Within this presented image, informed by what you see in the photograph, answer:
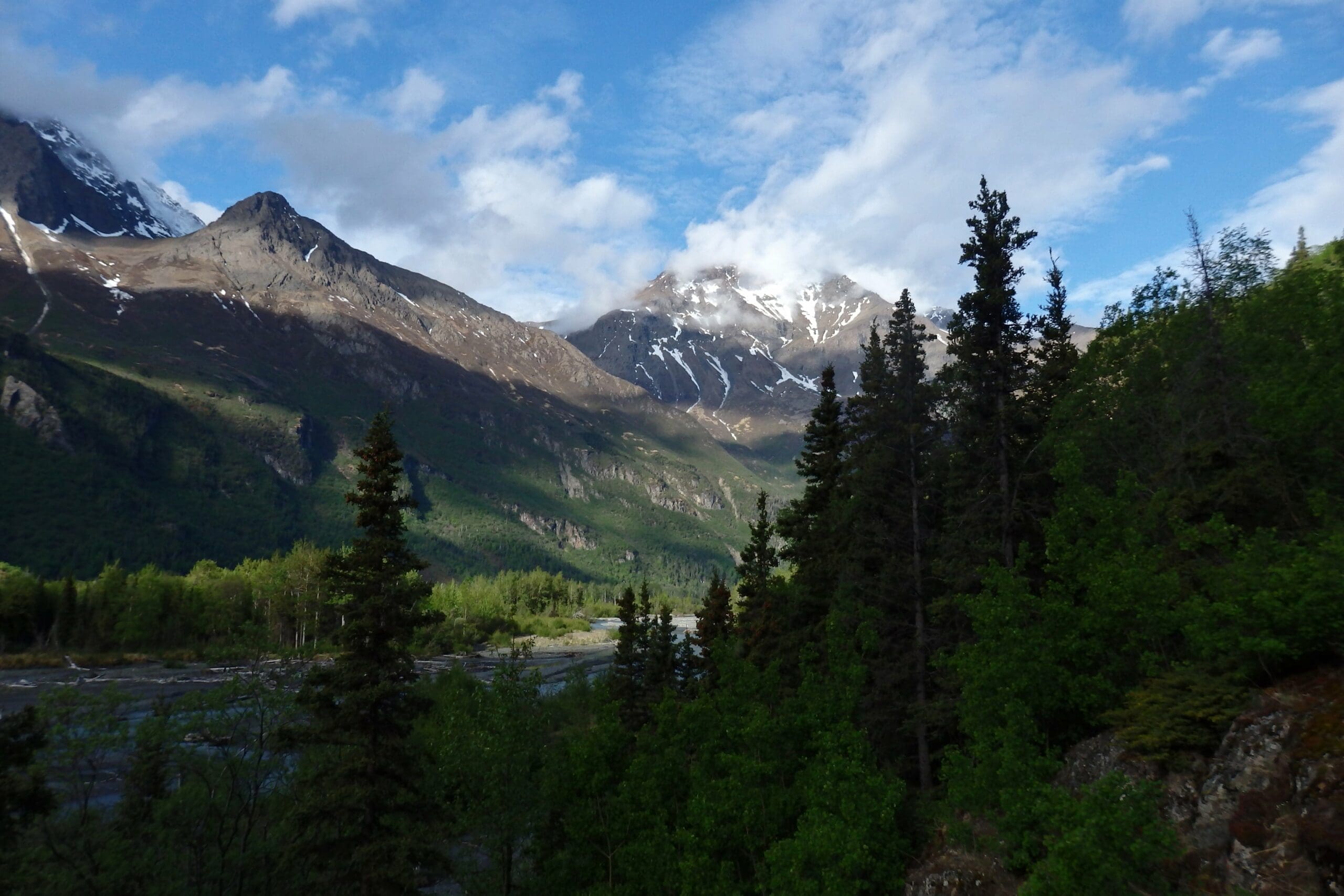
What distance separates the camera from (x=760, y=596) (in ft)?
155

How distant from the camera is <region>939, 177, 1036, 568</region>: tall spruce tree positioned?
2572 cm

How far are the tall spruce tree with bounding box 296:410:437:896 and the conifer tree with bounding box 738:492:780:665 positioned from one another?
22.4 m

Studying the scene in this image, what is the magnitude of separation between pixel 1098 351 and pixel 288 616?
12518 centimetres

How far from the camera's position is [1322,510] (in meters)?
16.6

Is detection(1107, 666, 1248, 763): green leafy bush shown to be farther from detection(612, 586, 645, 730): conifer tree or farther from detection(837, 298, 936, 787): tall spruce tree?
detection(612, 586, 645, 730): conifer tree

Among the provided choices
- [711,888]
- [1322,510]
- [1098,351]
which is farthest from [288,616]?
[1322,510]

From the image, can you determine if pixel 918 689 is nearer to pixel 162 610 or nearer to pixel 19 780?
pixel 19 780

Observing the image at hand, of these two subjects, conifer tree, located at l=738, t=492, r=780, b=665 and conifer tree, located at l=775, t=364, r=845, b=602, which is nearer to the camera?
conifer tree, located at l=775, t=364, r=845, b=602

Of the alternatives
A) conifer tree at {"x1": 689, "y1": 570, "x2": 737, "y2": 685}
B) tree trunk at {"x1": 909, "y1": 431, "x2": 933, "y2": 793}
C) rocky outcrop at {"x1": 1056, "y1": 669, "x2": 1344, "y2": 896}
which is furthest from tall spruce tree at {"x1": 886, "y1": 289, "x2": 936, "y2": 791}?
conifer tree at {"x1": 689, "y1": 570, "x2": 737, "y2": 685}

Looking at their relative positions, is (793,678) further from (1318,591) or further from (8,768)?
(8,768)

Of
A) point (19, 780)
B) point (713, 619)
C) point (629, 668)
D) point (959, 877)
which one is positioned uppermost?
point (713, 619)

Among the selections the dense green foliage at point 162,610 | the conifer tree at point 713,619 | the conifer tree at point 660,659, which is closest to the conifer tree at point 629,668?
the conifer tree at point 660,659

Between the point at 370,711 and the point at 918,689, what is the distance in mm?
18884

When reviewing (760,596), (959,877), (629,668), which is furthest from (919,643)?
(629,668)
